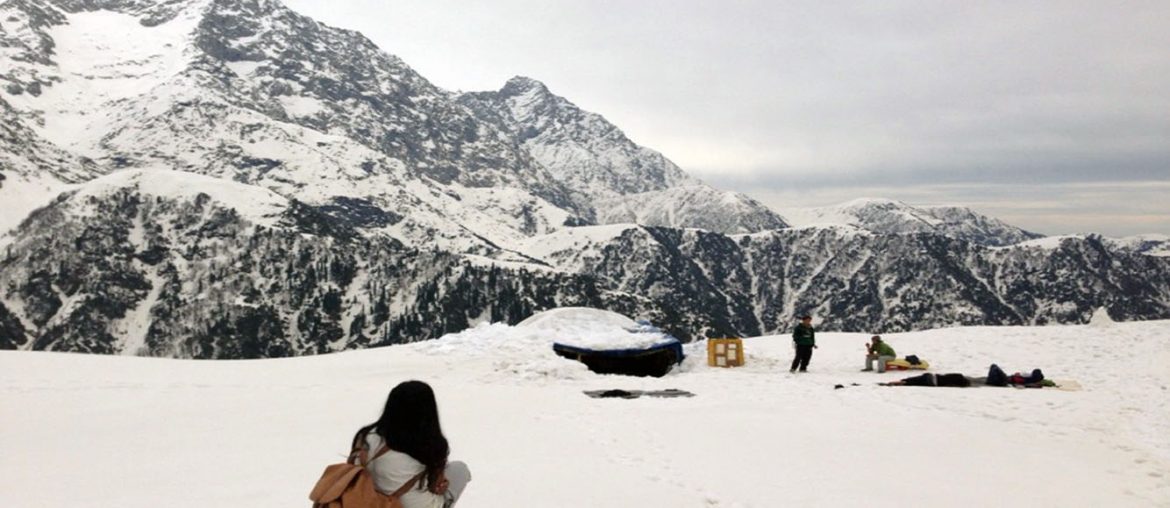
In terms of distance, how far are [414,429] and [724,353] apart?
23.4 m

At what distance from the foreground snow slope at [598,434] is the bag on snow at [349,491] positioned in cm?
322

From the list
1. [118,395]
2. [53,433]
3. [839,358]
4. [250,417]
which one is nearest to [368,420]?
[250,417]

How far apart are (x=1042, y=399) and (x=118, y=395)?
22920 mm

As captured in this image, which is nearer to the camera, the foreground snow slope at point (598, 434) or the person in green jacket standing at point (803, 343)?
the foreground snow slope at point (598, 434)

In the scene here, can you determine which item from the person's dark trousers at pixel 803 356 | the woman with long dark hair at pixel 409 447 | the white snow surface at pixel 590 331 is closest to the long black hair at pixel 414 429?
the woman with long dark hair at pixel 409 447

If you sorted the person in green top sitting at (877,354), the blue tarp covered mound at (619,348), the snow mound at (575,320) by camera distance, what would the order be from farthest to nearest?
the snow mound at (575,320), the blue tarp covered mound at (619,348), the person in green top sitting at (877,354)

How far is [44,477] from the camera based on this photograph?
985cm

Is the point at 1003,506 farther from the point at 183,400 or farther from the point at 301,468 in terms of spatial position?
the point at 183,400

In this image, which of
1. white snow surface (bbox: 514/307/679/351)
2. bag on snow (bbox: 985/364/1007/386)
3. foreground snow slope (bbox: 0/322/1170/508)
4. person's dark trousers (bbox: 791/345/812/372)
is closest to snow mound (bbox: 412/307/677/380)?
white snow surface (bbox: 514/307/679/351)

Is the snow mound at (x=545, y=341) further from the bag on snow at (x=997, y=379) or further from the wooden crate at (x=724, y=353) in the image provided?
the bag on snow at (x=997, y=379)

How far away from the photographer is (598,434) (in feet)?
45.4

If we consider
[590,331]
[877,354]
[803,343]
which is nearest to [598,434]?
[803,343]

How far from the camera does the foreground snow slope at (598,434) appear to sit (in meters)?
9.74

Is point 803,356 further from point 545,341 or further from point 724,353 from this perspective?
point 545,341
